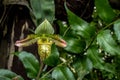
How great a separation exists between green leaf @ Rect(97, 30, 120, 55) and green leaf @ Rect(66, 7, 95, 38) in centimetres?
4

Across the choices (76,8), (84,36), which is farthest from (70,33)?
(76,8)

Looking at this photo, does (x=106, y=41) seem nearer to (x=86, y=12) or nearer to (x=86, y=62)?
(x=86, y=62)

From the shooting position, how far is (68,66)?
90 centimetres

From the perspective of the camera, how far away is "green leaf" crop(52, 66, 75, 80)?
0.85m

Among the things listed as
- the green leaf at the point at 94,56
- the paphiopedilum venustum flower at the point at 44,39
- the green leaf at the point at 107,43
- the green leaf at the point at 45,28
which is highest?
the green leaf at the point at 45,28

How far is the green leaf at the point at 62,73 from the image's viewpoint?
2.77 feet

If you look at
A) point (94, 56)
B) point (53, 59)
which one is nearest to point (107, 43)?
point (94, 56)

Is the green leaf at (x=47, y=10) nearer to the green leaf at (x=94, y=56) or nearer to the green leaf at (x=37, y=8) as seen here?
the green leaf at (x=37, y=8)

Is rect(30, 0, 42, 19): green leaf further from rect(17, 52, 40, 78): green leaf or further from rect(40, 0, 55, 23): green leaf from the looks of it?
rect(17, 52, 40, 78): green leaf

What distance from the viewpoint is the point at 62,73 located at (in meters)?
0.86

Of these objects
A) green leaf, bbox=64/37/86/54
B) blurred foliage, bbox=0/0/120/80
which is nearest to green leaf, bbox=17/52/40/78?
blurred foliage, bbox=0/0/120/80

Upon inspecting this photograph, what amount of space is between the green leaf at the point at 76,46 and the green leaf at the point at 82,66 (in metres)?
0.02

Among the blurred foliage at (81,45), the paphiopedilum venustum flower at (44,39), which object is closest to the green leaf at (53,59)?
the blurred foliage at (81,45)

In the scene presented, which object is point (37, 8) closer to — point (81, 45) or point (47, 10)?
point (47, 10)
